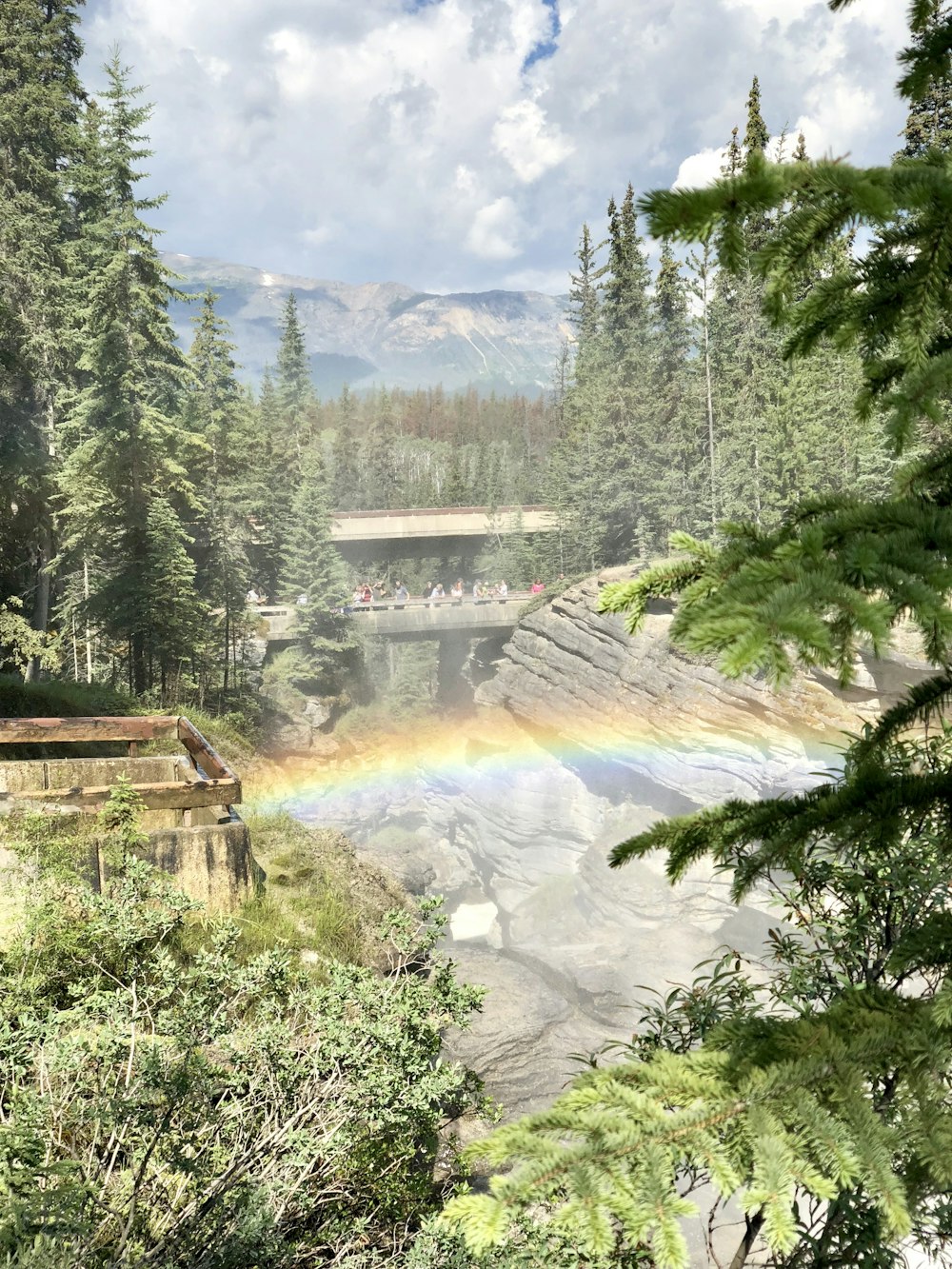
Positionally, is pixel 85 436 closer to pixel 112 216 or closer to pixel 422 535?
pixel 112 216

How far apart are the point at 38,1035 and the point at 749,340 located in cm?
3281

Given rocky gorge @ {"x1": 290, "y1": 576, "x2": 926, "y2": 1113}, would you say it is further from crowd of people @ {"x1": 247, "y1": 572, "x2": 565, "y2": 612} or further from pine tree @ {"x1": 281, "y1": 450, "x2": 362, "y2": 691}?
pine tree @ {"x1": 281, "y1": 450, "x2": 362, "y2": 691}

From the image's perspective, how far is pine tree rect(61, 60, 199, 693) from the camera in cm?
1850

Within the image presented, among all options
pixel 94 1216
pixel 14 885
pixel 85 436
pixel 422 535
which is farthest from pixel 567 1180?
pixel 422 535

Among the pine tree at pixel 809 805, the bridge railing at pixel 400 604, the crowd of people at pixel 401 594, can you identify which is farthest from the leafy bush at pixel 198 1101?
the bridge railing at pixel 400 604

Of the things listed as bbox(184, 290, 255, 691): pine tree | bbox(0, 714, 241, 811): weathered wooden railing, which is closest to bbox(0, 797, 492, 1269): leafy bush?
bbox(0, 714, 241, 811): weathered wooden railing

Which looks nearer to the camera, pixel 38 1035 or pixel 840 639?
pixel 840 639

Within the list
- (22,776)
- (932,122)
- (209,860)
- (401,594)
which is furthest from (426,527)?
(209,860)

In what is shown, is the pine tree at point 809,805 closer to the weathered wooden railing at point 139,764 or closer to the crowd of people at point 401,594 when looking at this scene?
the weathered wooden railing at point 139,764

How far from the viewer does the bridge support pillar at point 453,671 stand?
3731 centimetres

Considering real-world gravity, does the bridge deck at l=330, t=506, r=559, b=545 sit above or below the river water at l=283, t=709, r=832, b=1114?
above

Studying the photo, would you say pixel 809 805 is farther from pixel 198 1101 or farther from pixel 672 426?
pixel 672 426

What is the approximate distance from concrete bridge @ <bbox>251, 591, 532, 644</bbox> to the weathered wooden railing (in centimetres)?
2445

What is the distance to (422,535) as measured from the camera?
37688mm
